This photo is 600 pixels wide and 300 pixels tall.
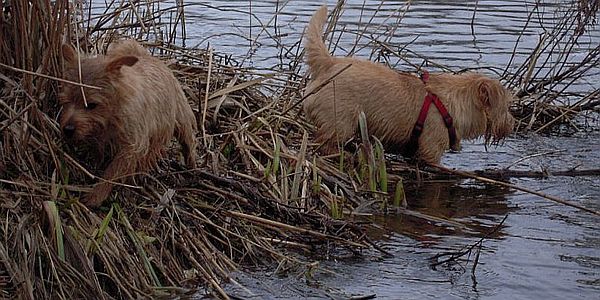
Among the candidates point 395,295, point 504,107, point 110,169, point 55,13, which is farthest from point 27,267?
point 504,107

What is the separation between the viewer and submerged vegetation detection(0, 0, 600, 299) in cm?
451

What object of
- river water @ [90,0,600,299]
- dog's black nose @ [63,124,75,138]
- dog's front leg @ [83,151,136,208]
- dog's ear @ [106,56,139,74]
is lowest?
river water @ [90,0,600,299]

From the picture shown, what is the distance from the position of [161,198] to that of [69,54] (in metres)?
0.85

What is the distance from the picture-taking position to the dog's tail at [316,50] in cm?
714

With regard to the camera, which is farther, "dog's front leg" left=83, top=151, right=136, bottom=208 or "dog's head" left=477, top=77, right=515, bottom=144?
"dog's head" left=477, top=77, right=515, bottom=144

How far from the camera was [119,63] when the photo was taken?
15.9 ft

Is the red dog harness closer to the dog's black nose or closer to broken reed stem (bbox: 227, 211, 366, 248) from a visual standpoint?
broken reed stem (bbox: 227, 211, 366, 248)

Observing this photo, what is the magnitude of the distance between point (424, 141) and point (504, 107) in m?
0.77

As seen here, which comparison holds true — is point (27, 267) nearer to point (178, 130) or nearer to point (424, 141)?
point (178, 130)

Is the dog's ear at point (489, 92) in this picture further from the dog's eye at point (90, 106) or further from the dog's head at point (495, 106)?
the dog's eye at point (90, 106)

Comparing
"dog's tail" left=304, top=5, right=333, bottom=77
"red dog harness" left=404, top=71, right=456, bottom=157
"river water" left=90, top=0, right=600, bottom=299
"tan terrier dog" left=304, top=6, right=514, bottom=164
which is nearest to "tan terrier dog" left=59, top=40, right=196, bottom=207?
"river water" left=90, top=0, right=600, bottom=299

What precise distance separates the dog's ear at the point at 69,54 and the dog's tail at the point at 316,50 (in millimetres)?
2491

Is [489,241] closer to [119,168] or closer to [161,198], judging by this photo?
[161,198]

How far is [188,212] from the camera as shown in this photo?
5.27m
